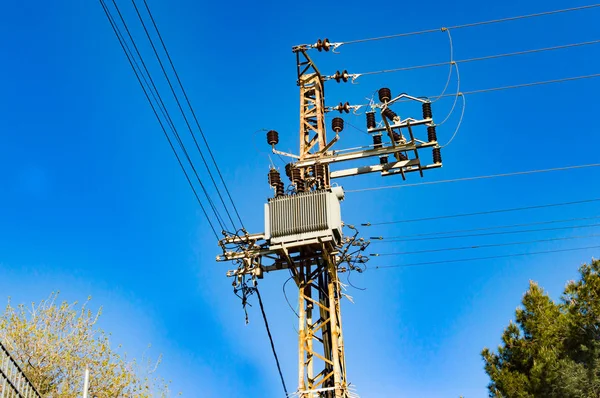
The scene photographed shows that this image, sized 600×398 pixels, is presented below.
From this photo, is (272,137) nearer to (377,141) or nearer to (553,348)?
(377,141)

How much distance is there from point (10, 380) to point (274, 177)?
10674mm

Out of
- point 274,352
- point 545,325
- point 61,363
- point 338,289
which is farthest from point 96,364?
point 545,325

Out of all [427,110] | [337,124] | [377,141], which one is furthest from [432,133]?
[337,124]

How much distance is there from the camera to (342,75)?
85.6 ft

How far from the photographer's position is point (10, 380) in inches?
603

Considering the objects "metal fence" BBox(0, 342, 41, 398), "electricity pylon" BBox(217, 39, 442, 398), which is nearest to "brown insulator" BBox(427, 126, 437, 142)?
"electricity pylon" BBox(217, 39, 442, 398)

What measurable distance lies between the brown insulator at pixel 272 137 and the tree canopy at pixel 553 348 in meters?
11.4

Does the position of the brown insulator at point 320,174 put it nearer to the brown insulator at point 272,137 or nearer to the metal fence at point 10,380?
the brown insulator at point 272,137

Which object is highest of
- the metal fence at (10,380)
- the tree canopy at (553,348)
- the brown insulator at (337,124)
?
the brown insulator at (337,124)

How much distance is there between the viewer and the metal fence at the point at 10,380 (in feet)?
49.3

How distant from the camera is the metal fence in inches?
591

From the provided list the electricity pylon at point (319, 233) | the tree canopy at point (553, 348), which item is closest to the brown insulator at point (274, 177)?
the electricity pylon at point (319, 233)

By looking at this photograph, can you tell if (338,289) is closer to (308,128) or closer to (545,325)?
(308,128)

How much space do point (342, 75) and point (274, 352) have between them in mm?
9303
